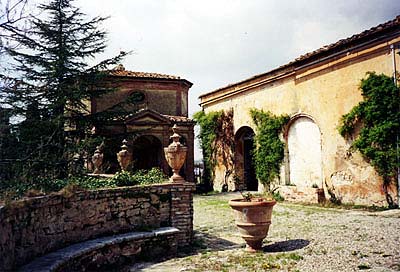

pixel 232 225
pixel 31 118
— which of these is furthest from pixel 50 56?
pixel 232 225

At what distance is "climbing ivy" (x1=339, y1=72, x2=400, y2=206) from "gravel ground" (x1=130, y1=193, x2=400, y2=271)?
58.4 inches

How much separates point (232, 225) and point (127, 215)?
3.61 meters

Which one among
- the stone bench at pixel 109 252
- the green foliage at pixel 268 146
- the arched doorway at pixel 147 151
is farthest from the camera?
the arched doorway at pixel 147 151

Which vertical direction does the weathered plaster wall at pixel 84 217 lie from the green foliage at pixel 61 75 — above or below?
below

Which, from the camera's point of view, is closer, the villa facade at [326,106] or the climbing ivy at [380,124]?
the climbing ivy at [380,124]

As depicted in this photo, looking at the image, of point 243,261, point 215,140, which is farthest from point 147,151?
point 243,261

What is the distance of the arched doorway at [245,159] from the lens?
59.7ft

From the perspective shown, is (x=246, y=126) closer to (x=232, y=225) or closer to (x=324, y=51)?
(x=324, y=51)

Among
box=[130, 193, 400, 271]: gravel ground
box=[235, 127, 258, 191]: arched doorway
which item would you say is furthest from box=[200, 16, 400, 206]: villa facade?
box=[130, 193, 400, 271]: gravel ground

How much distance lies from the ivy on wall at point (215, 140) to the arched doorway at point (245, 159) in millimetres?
372

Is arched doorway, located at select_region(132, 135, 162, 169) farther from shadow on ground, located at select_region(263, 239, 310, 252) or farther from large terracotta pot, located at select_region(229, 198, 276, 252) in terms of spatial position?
large terracotta pot, located at select_region(229, 198, 276, 252)

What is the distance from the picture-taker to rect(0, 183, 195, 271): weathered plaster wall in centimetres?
444

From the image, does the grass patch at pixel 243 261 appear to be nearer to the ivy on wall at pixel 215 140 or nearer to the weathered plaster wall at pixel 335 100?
the weathered plaster wall at pixel 335 100

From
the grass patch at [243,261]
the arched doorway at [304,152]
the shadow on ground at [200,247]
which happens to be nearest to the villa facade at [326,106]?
the arched doorway at [304,152]
